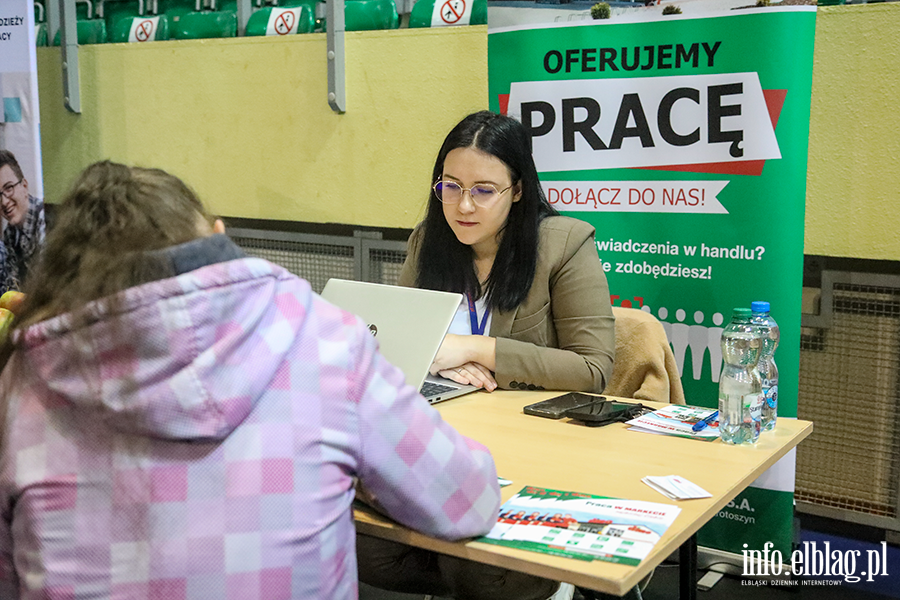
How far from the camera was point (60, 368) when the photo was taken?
0.97 m

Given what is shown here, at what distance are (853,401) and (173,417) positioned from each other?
2.48 metres

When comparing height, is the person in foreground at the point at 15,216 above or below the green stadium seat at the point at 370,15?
below

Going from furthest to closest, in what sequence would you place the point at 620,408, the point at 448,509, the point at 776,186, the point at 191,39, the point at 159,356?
the point at 191,39
the point at 776,186
the point at 620,408
the point at 448,509
the point at 159,356

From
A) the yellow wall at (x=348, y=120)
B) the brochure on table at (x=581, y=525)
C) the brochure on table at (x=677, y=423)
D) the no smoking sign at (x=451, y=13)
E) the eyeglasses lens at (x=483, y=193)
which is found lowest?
the brochure on table at (x=581, y=525)

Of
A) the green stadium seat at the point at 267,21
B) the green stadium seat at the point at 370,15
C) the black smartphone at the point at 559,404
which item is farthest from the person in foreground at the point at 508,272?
the green stadium seat at the point at 267,21

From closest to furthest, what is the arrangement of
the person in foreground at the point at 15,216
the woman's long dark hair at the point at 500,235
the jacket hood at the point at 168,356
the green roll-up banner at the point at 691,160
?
the jacket hood at the point at 168,356
the woman's long dark hair at the point at 500,235
the green roll-up banner at the point at 691,160
the person in foreground at the point at 15,216

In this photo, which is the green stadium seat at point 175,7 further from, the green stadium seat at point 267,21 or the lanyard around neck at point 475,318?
the lanyard around neck at point 475,318

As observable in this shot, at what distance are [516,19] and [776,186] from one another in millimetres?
1042

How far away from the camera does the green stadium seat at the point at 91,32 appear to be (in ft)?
16.6

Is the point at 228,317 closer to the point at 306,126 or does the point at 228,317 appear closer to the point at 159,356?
the point at 159,356

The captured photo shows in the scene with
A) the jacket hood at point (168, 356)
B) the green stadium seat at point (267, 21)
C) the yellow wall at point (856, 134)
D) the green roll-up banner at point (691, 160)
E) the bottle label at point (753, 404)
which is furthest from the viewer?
the green stadium seat at point (267, 21)

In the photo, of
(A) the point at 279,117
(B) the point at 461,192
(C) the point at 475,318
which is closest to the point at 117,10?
(A) the point at 279,117

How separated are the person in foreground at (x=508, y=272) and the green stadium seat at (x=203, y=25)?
289 cm

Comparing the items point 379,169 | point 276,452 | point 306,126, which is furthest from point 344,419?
point 306,126
